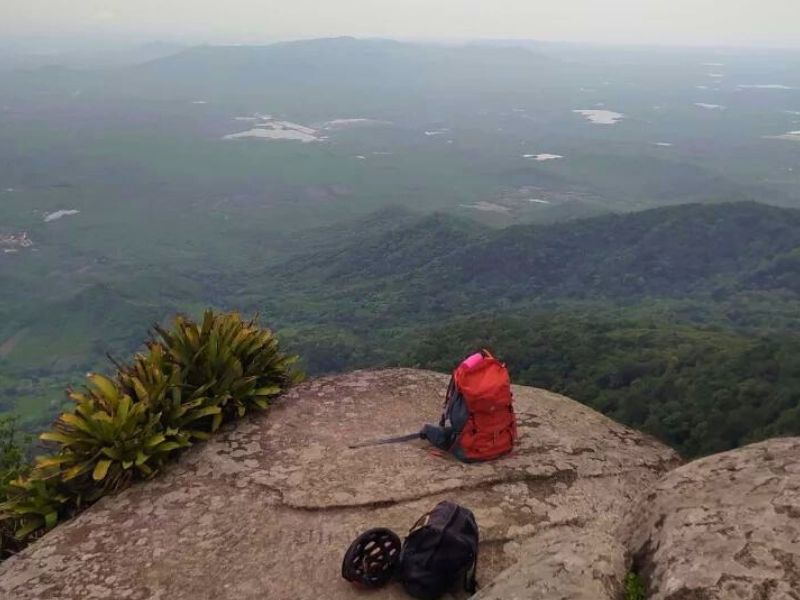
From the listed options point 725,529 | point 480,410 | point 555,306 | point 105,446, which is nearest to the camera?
point 725,529

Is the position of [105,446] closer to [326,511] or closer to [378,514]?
[326,511]

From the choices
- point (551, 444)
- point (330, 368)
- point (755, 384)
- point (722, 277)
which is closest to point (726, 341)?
point (755, 384)

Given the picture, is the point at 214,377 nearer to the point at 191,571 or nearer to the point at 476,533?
the point at 191,571

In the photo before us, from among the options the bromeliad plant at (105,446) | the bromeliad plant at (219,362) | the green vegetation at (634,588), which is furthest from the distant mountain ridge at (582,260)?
the green vegetation at (634,588)

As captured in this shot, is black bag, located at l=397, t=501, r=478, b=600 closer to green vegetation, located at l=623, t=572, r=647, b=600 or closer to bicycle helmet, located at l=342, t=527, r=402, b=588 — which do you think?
bicycle helmet, located at l=342, t=527, r=402, b=588

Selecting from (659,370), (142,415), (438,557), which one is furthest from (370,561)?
(659,370)

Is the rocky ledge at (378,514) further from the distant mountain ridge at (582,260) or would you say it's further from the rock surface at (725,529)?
the distant mountain ridge at (582,260)
